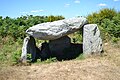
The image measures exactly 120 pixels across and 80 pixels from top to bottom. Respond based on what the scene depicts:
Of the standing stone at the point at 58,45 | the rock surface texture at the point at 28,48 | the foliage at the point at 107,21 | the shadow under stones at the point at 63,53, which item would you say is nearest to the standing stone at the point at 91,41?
the shadow under stones at the point at 63,53

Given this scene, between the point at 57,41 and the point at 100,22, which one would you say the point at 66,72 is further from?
the point at 100,22

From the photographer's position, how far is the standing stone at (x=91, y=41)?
8.95m

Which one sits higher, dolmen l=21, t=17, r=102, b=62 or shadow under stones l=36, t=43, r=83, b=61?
dolmen l=21, t=17, r=102, b=62

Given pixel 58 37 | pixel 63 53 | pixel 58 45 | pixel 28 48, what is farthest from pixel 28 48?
pixel 63 53

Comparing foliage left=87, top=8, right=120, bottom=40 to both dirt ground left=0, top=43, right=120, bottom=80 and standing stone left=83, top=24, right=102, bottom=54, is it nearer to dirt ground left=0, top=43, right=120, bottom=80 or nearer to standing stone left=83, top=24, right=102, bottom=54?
standing stone left=83, top=24, right=102, bottom=54

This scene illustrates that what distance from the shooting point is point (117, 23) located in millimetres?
12258

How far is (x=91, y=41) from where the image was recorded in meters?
8.98

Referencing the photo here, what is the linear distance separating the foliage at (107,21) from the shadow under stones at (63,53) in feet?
7.04

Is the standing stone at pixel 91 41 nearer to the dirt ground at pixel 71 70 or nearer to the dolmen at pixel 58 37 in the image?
the dolmen at pixel 58 37

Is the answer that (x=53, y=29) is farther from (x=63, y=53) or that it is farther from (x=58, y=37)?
(x=63, y=53)

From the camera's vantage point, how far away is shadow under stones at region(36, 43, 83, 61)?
928 cm

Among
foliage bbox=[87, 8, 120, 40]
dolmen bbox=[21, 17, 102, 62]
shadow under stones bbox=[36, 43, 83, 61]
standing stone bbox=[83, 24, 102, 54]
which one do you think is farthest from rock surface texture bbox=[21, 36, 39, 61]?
foliage bbox=[87, 8, 120, 40]

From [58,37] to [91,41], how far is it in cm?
117

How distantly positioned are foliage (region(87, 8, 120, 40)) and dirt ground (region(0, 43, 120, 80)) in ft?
10.4
